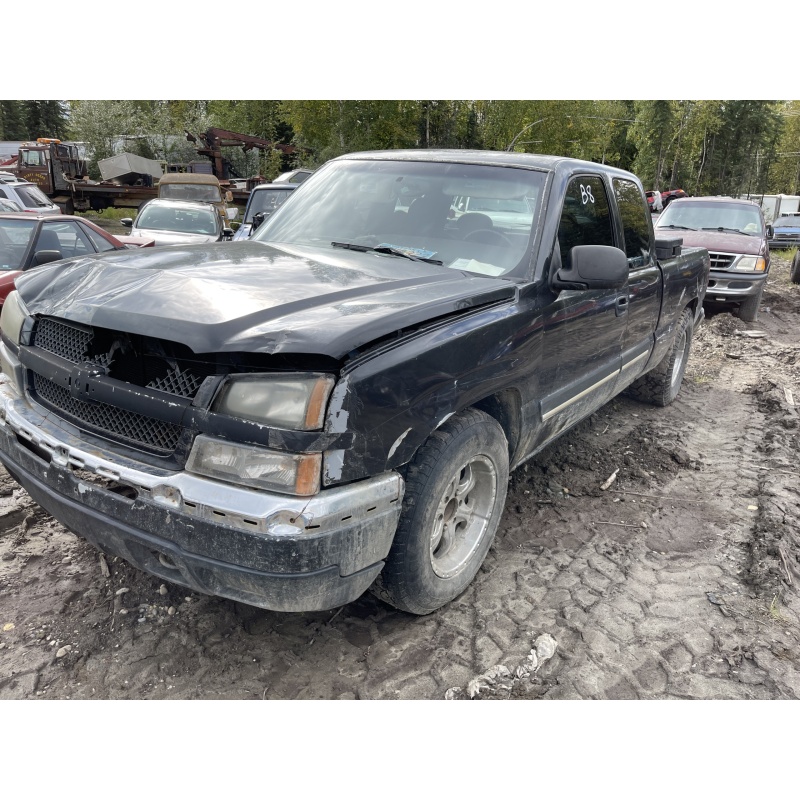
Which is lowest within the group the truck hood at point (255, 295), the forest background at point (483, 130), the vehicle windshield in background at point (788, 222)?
the vehicle windshield in background at point (788, 222)

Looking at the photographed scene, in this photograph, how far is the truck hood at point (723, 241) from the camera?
10.0m

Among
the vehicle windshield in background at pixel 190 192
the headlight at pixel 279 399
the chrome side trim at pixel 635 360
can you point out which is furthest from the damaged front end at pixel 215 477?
the vehicle windshield in background at pixel 190 192

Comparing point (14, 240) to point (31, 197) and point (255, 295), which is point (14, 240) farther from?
point (31, 197)

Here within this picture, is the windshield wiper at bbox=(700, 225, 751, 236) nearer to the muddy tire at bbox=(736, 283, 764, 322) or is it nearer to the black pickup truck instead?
the muddy tire at bbox=(736, 283, 764, 322)

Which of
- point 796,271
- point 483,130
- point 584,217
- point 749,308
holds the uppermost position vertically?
point 483,130

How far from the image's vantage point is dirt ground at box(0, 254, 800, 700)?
8.11ft

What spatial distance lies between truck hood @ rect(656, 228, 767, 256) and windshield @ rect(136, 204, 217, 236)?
7.67m

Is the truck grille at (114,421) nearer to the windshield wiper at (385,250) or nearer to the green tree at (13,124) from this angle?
the windshield wiper at (385,250)

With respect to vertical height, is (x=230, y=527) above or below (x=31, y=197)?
below

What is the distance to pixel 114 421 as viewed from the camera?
236 cm

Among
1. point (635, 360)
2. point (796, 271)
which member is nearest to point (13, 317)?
point (635, 360)

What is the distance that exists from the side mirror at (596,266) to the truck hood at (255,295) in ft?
1.30

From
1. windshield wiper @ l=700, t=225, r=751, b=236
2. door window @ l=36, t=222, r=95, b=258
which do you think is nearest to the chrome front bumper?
door window @ l=36, t=222, r=95, b=258

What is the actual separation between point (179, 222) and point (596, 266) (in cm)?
1015
